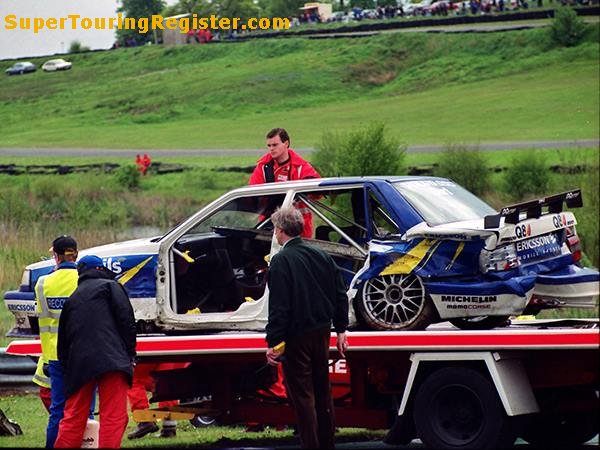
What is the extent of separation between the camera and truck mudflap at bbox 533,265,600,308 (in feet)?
31.7

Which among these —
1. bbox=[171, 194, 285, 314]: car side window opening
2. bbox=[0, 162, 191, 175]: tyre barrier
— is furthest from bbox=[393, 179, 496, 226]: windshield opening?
bbox=[0, 162, 191, 175]: tyre barrier

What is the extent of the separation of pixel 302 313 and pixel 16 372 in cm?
571

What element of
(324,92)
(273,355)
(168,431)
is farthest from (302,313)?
(324,92)

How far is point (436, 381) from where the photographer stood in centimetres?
952

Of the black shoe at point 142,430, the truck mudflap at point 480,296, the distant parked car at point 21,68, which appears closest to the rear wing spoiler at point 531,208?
the truck mudflap at point 480,296

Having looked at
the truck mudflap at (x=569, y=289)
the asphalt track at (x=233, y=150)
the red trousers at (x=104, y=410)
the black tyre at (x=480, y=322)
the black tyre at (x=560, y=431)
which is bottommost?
the asphalt track at (x=233, y=150)

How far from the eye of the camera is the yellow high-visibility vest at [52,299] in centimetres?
975

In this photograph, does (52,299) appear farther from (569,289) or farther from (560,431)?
(560,431)

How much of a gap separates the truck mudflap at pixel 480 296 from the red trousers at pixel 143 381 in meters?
2.34

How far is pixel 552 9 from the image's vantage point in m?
67.8

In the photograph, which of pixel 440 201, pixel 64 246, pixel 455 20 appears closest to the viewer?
pixel 64 246

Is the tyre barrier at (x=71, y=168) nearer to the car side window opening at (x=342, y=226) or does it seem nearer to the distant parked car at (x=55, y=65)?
the distant parked car at (x=55, y=65)

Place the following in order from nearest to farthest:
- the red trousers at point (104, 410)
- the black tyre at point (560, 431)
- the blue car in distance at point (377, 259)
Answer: the red trousers at point (104, 410) < the blue car in distance at point (377, 259) < the black tyre at point (560, 431)

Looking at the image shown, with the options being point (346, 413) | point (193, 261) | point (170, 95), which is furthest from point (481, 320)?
point (170, 95)
